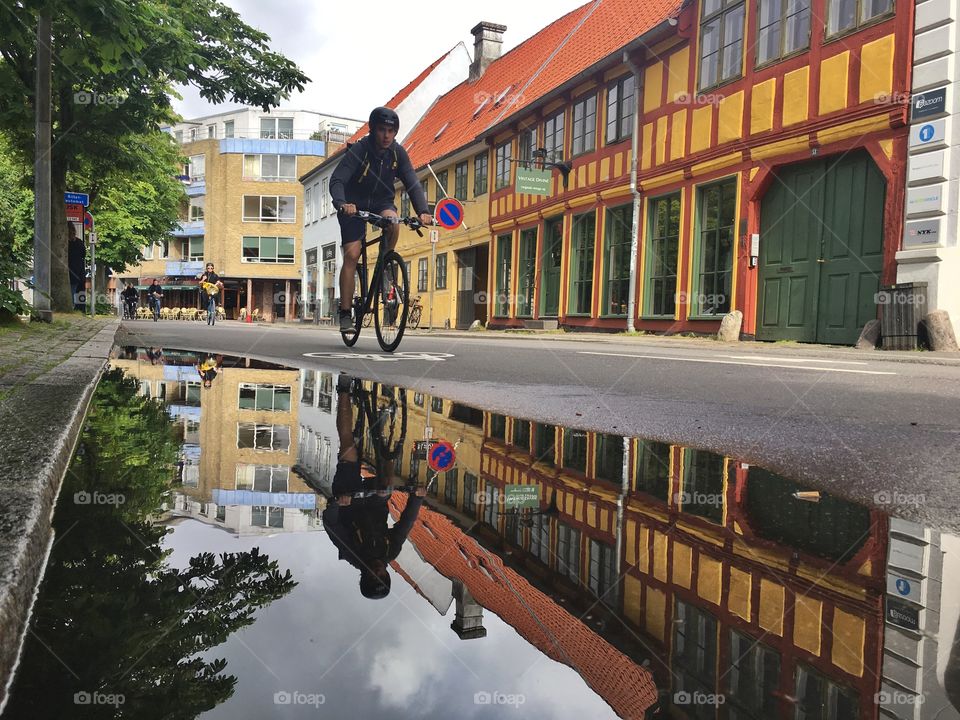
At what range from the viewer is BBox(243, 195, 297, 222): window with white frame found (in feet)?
189

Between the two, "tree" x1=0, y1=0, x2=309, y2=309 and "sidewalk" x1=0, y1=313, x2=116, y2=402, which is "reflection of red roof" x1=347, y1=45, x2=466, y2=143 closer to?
"tree" x1=0, y1=0, x2=309, y2=309

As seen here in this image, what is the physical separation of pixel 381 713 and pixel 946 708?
778mm

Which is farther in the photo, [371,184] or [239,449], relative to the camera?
[371,184]

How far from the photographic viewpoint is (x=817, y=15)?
13383mm

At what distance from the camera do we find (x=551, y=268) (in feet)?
74.4

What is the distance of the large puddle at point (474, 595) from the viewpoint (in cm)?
116

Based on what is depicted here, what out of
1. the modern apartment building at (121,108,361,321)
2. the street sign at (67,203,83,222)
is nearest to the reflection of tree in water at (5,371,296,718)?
the street sign at (67,203,83,222)

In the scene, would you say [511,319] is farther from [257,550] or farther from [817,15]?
[257,550]

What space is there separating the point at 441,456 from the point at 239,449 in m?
0.75

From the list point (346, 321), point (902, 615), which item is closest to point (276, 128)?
point (346, 321)

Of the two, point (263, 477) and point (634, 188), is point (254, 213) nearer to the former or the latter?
point (634, 188)

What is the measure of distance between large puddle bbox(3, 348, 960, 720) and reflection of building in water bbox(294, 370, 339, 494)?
0.07 ft

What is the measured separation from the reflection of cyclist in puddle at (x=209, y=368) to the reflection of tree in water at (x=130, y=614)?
3.53 meters

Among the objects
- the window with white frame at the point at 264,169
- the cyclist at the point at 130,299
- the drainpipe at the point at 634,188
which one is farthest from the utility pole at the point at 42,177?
the window with white frame at the point at 264,169
